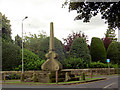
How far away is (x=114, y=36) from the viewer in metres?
74.0

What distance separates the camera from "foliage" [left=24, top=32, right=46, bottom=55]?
53.6m

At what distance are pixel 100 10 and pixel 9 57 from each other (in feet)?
60.8

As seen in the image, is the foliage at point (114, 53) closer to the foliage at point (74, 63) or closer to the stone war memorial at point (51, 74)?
the foliage at point (74, 63)

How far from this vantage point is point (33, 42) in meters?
54.5

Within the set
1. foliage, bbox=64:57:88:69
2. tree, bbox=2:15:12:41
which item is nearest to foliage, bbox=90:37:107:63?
foliage, bbox=64:57:88:69

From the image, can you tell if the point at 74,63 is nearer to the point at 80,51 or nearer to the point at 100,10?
the point at 80,51

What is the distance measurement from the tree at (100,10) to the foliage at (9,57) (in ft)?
56.1

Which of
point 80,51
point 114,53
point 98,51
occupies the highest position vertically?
point 98,51

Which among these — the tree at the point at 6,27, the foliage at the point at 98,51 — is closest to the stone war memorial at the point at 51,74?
the foliage at the point at 98,51

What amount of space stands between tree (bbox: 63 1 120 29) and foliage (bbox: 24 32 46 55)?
128 feet

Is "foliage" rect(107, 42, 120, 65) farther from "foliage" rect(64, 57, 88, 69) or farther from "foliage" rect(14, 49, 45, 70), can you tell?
"foliage" rect(14, 49, 45, 70)

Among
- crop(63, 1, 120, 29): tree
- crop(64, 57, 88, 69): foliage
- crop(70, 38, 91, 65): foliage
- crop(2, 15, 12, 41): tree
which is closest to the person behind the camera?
crop(63, 1, 120, 29): tree

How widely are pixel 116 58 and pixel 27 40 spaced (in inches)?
984

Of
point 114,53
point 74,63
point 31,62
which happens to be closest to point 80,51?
point 74,63
